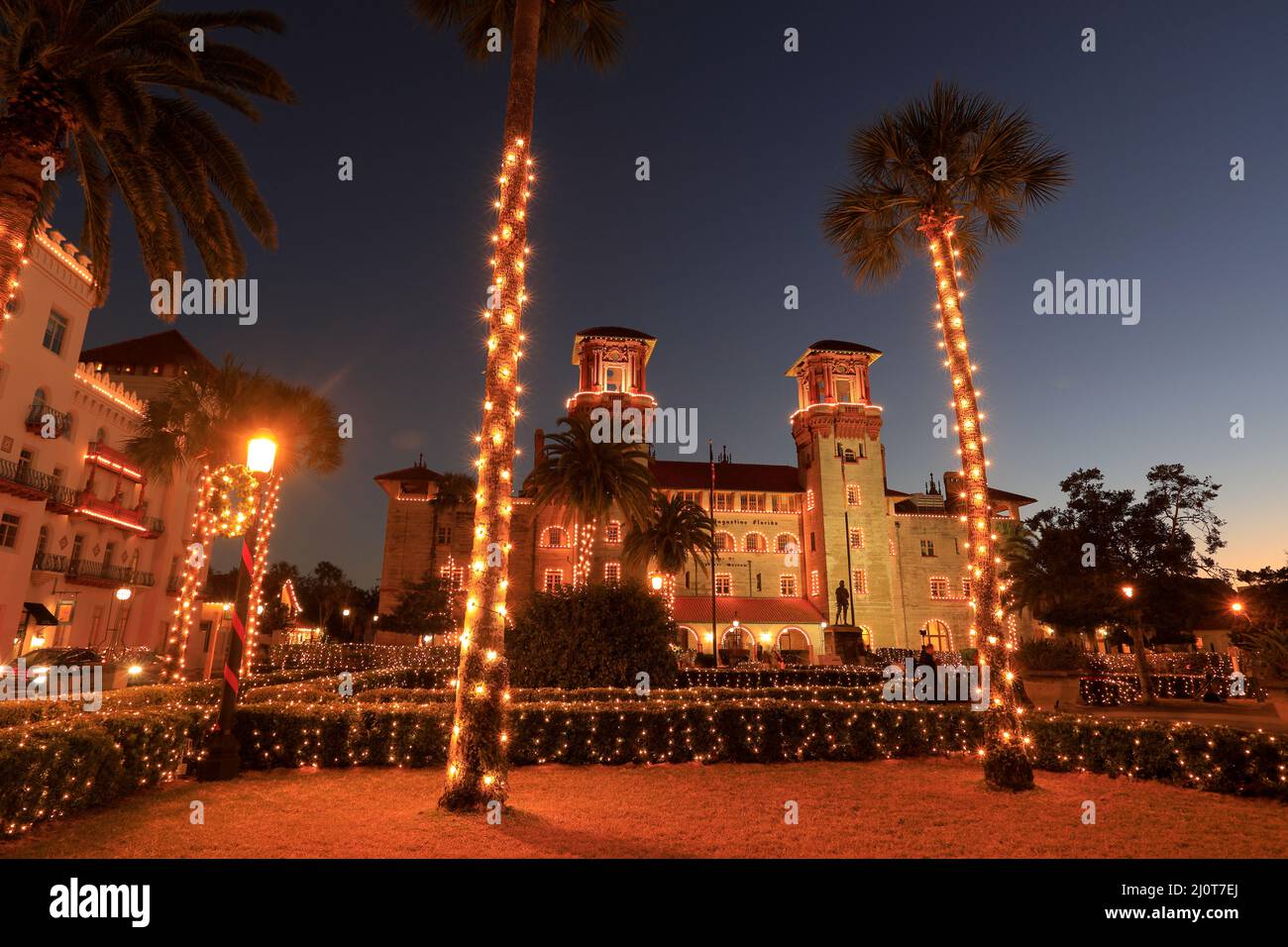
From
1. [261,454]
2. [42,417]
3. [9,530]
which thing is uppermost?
[42,417]

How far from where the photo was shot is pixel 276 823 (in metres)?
7.26

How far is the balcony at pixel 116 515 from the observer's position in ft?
102

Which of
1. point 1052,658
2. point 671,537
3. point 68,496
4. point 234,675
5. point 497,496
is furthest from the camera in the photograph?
point 671,537

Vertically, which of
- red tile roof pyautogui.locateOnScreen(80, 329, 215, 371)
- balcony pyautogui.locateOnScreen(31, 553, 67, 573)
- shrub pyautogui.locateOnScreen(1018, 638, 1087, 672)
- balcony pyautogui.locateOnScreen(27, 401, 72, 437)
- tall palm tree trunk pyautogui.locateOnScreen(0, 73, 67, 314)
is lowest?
shrub pyautogui.locateOnScreen(1018, 638, 1087, 672)

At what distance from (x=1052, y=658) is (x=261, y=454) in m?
24.1

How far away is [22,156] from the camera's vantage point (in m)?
9.50

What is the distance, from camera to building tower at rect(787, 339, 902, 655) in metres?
52.3

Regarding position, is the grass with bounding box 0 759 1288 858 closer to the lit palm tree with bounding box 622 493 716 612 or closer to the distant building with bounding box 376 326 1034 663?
the lit palm tree with bounding box 622 493 716 612

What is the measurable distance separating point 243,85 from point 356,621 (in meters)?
80.5

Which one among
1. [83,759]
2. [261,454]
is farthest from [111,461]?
[83,759]

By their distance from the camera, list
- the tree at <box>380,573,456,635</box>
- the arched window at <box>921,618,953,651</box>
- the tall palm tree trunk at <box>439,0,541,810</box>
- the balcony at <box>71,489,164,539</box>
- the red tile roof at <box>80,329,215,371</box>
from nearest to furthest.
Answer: the tall palm tree trunk at <box>439,0,541,810</box> < the balcony at <box>71,489,164,539</box> < the red tile roof at <box>80,329,215,371</box> < the tree at <box>380,573,456,635</box> < the arched window at <box>921,618,953,651</box>

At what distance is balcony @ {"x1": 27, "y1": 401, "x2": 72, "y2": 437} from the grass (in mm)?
27834

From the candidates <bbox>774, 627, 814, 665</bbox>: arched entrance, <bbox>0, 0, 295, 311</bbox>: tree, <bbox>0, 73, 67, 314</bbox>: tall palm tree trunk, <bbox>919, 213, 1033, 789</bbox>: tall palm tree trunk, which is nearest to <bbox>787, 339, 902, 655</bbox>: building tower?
<bbox>774, 627, 814, 665</bbox>: arched entrance

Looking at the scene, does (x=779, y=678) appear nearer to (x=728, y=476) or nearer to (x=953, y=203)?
(x=953, y=203)
